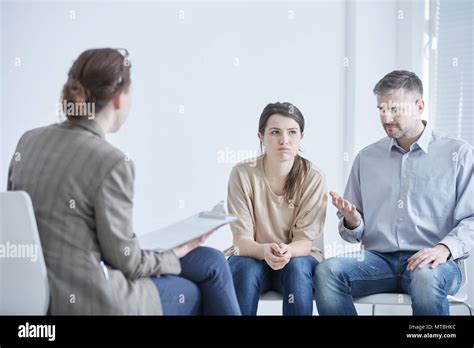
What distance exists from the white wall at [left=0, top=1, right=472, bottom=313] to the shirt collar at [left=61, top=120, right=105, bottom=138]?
39.7 inches

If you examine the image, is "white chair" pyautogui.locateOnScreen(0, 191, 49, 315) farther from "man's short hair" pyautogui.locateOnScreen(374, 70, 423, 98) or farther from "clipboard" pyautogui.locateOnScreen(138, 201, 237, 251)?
"man's short hair" pyautogui.locateOnScreen(374, 70, 423, 98)

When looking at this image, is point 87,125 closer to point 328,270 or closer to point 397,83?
point 328,270

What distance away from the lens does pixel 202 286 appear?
211cm

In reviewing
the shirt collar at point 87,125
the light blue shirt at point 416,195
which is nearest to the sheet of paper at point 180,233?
the shirt collar at point 87,125

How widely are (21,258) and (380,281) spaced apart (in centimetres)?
131

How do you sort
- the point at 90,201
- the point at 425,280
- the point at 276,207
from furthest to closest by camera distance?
the point at 276,207
the point at 425,280
the point at 90,201

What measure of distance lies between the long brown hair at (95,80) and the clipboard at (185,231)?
464 millimetres

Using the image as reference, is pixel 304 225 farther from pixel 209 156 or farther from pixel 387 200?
pixel 209 156

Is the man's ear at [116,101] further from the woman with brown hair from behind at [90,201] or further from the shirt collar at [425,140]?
the shirt collar at [425,140]

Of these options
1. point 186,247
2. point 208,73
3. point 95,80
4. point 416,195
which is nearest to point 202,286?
point 186,247

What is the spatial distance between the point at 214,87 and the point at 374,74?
2.75 feet

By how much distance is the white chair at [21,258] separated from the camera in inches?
71.9

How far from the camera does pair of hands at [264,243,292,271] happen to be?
2367 mm

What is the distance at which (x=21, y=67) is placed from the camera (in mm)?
2900
